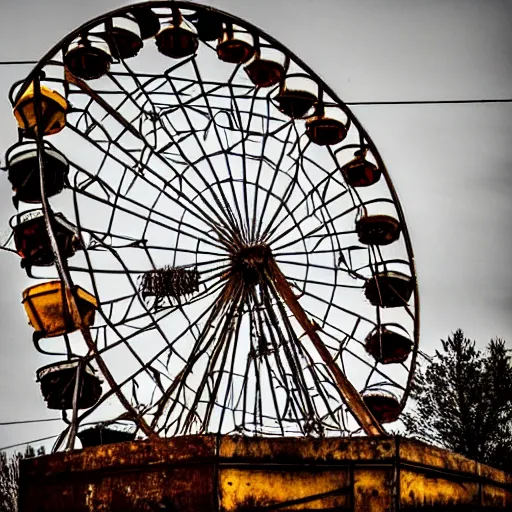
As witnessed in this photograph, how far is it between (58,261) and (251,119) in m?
4.44

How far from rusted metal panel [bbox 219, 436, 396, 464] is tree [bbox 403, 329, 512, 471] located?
75.1 feet

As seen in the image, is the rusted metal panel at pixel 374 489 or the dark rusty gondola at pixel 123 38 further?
the dark rusty gondola at pixel 123 38

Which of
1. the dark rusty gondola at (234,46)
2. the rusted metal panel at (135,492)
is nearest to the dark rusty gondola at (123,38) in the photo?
the dark rusty gondola at (234,46)

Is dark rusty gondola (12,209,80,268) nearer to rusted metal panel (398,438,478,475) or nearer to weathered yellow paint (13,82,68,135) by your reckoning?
weathered yellow paint (13,82,68,135)

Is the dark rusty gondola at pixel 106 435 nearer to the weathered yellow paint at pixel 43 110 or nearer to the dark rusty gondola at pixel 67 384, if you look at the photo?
the dark rusty gondola at pixel 67 384

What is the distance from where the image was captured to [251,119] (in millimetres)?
11734

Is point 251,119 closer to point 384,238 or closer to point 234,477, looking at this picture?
point 384,238

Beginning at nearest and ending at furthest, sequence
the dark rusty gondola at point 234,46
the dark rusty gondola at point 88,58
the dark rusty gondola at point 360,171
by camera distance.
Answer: the dark rusty gondola at point 88,58, the dark rusty gondola at point 234,46, the dark rusty gondola at point 360,171

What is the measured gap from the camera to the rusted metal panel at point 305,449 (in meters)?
5.39

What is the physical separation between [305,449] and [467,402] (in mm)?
24766

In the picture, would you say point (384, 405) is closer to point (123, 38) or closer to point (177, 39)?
point (177, 39)

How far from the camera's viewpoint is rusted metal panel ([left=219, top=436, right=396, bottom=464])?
5.39 meters

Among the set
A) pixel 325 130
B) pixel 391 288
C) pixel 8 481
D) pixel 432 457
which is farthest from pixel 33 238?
pixel 8 481

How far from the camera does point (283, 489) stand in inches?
216
